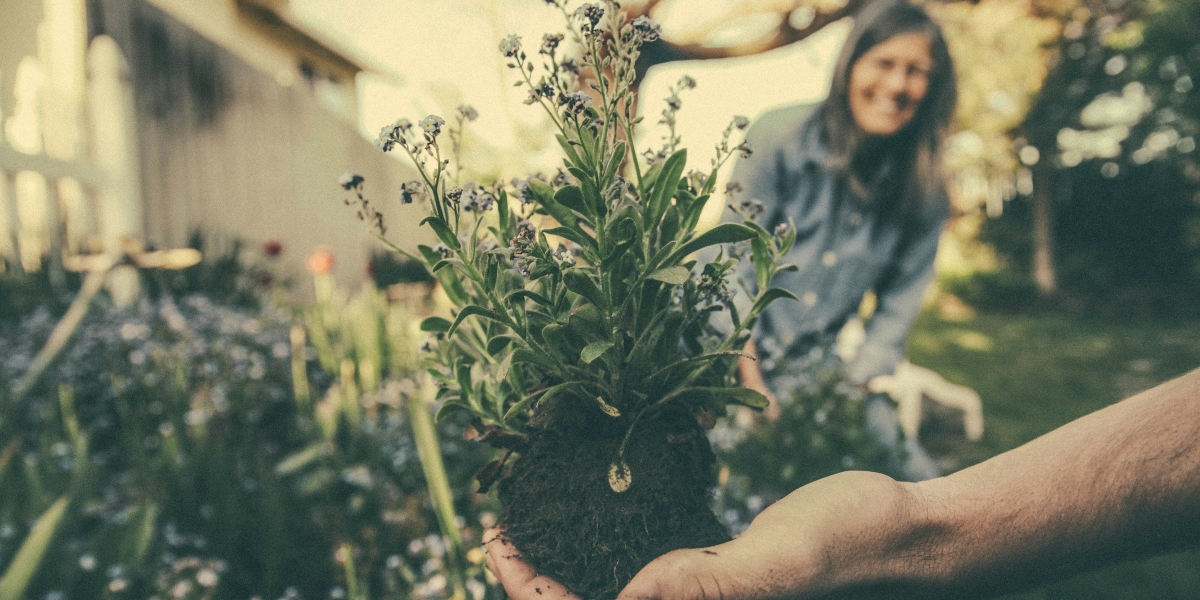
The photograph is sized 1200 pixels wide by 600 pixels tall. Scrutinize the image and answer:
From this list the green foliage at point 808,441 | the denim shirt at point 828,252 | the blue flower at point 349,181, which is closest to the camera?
the blue flower at point 349,181

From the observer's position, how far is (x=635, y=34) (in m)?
0.67

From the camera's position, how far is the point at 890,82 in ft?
6.94

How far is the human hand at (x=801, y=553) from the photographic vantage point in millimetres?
665

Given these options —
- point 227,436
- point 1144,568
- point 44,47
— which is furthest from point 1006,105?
point 44,47

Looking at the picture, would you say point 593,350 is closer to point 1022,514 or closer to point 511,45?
point 511,45

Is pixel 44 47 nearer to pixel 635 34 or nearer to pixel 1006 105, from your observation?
pixel 635 34

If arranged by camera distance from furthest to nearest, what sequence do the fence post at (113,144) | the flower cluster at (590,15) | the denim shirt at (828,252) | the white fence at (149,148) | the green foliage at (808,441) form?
the fence post at (113,144)
the white fence at (149,148)
the denim shirt at (828,252)
the green foliage at (808,441)
the flower cluster at (590,15)

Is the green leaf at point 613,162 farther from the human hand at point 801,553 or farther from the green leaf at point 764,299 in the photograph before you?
the human hand at point 801,553

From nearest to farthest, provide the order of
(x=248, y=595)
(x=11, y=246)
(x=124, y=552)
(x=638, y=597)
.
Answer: (x=638, y=597)
(x=124, y=552)
(x=248, y=595)
(x=11, y=246)

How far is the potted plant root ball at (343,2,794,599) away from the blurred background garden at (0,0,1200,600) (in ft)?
0.41

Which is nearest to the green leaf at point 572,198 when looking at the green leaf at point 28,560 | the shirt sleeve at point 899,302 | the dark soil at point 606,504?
the dark soil at point 606,504

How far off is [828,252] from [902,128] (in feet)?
1.80

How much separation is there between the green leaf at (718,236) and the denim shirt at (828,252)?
57.8 inches

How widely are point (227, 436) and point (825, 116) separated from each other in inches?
102
